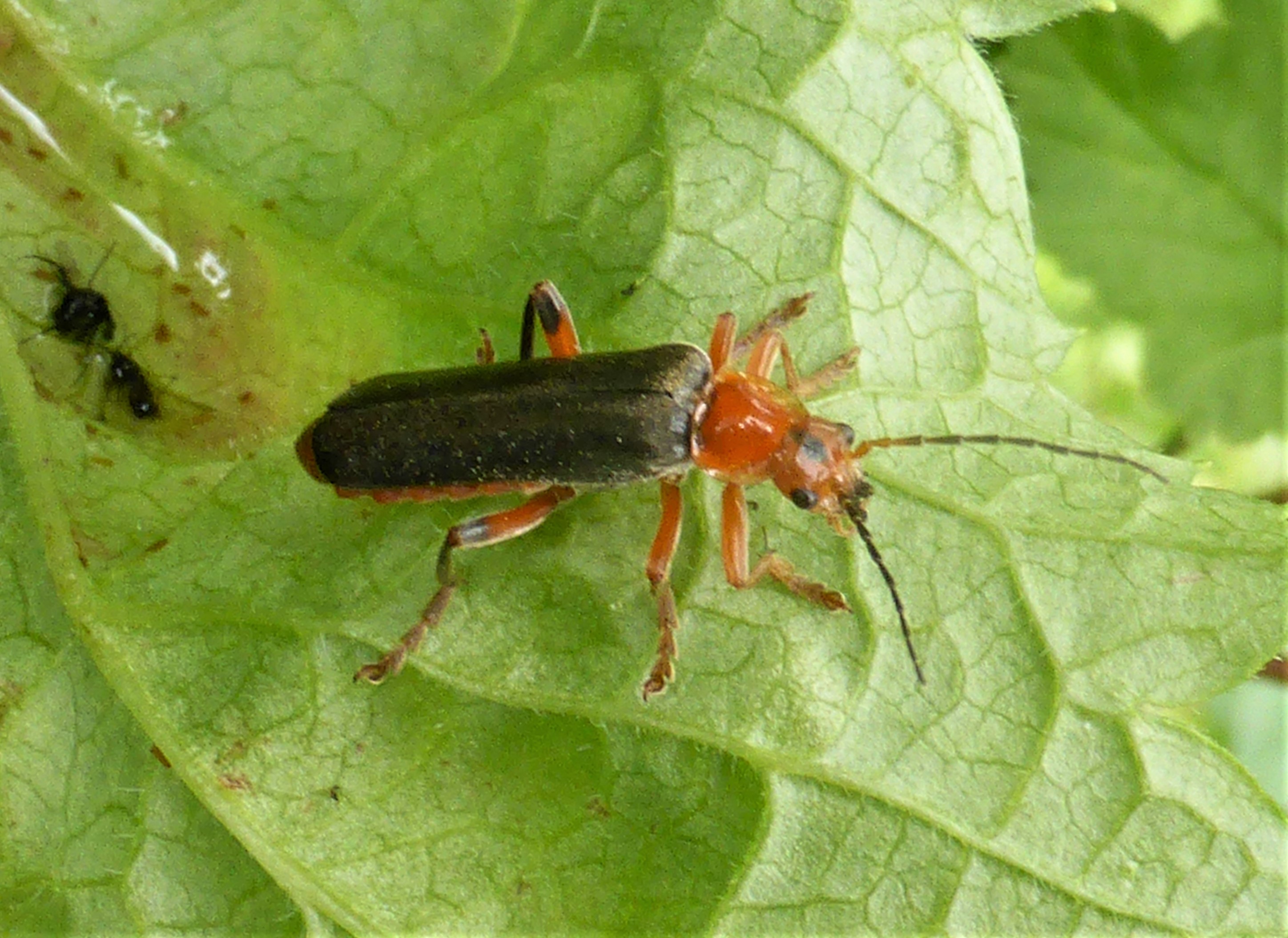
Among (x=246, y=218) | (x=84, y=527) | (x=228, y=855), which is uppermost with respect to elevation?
(x=246, y=218)

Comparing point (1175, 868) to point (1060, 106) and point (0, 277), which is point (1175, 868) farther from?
point (0, 277)

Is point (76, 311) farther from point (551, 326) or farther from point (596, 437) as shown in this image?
point (596, 437)

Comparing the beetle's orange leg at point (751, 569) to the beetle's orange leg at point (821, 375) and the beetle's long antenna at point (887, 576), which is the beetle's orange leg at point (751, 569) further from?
the beetle's orange leg at point (821, 375)

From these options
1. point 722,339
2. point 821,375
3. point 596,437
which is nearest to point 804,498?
point 821,375

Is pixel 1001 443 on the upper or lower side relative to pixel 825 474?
upper

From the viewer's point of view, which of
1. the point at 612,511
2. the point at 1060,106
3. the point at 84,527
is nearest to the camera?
the point at 84,527

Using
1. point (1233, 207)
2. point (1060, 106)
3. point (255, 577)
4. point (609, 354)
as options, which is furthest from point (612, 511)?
point (1233, 207)

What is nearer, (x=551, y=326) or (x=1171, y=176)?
(x=551, y=326)

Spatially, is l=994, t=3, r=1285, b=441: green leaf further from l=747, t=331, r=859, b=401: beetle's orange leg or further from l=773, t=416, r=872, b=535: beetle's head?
l=773, t=416, r=872, b=535: beetle's head
